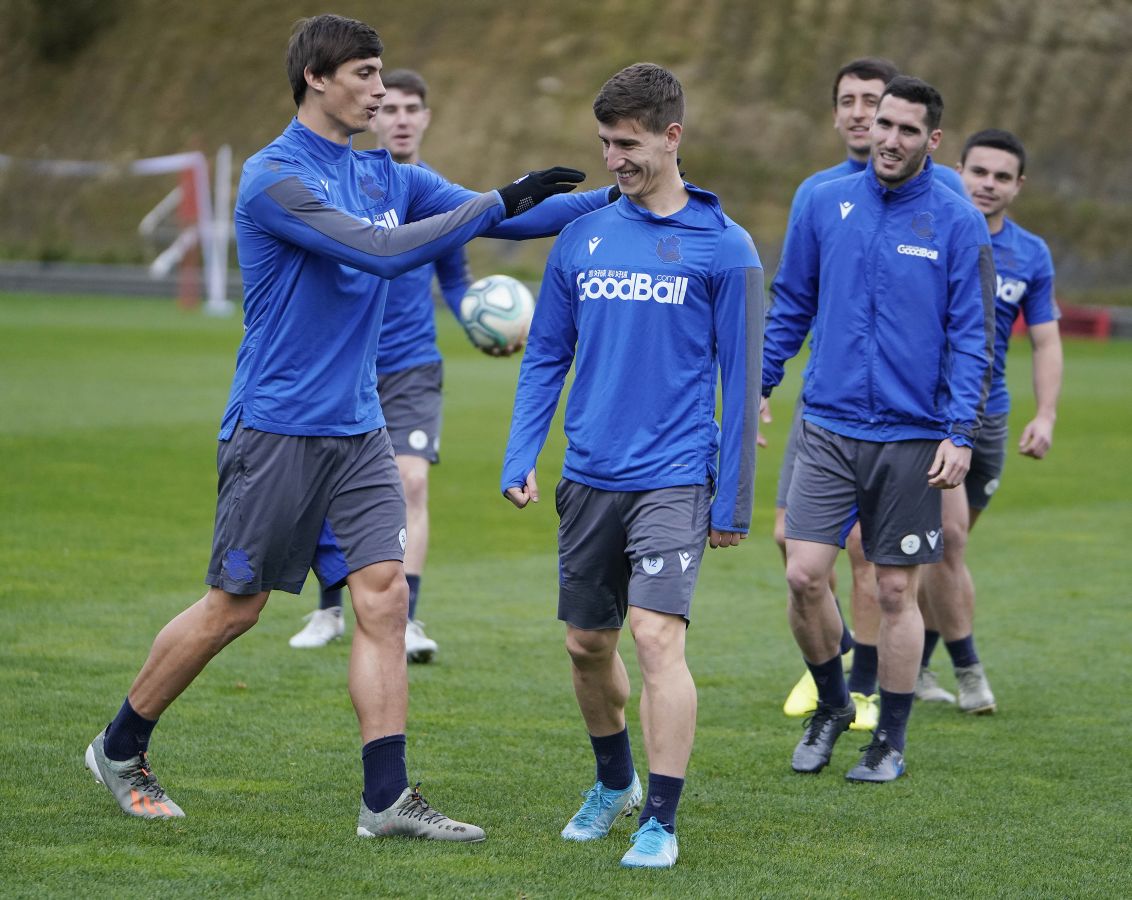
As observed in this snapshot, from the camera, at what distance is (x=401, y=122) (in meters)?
8.12

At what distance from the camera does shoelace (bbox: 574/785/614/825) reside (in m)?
5.02

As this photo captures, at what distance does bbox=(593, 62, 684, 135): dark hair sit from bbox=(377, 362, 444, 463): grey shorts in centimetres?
361

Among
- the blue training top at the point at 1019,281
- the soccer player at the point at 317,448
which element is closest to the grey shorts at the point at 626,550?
the soccer player at the point at 317,448

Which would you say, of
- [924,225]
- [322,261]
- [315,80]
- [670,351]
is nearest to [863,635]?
[924,225]

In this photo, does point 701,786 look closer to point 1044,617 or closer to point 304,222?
point 304,222

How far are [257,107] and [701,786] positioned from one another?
5632 centimetres

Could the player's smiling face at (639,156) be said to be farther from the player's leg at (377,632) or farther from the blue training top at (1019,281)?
the blue training top at (1019,281)

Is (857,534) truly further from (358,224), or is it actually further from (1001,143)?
(358,224)

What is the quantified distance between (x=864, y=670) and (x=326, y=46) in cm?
365

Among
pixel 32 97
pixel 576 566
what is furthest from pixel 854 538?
pixel 32 97

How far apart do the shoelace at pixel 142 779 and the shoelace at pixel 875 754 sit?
2.50 meters

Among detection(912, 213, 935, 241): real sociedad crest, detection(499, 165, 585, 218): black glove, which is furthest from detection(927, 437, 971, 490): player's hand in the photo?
detection(499, 165, 585, 218): black glove

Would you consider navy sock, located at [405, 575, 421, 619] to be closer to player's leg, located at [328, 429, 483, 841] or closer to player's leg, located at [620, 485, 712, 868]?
player's leg, located at [328, 429, 483, 841]

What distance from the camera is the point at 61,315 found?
31.8m
